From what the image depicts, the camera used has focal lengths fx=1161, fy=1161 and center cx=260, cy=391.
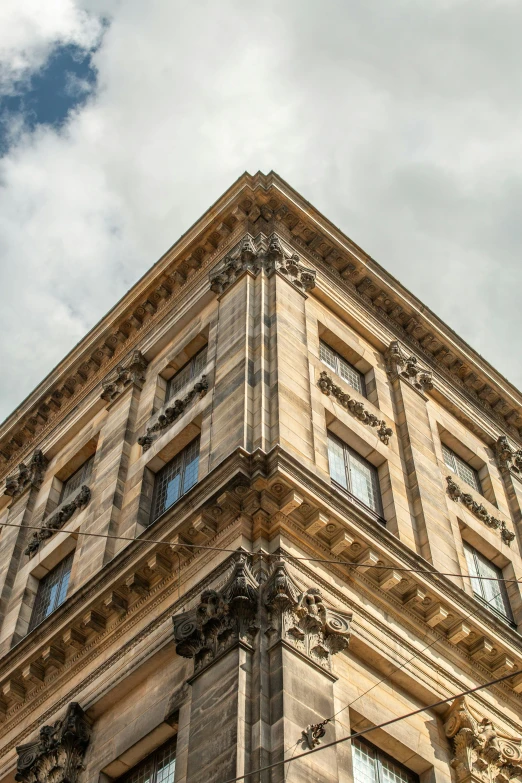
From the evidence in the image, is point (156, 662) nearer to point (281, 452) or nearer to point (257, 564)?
point (257, 564)

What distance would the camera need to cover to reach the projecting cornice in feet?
123

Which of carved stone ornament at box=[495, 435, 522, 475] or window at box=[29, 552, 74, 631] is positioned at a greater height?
carved stone ornament at box=[495, 435, 522, 475]

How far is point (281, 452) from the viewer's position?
80.6ft

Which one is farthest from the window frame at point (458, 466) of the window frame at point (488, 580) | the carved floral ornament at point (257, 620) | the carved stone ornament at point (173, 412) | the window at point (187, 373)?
the carved floral ornament at point (257, 620)

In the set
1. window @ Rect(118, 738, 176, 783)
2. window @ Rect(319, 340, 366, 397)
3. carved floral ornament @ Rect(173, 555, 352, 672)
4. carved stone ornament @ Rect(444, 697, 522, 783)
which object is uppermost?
window @ Rect(319, 340, 366, 397)

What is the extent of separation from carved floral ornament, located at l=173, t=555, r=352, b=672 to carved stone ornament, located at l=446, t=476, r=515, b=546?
11086 millimetres

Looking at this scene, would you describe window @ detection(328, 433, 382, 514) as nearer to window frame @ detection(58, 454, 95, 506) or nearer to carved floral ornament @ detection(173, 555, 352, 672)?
carved floral ornament @ detection(173, 555, 352, 672)

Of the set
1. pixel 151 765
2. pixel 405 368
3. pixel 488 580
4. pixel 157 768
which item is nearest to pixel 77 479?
pixel 405 368

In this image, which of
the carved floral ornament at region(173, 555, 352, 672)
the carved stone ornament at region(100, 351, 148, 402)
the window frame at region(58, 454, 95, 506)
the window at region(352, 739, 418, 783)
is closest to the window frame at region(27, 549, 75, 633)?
the window frame at region(58, 454, 95, 506)

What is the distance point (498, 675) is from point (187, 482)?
8822 millimetres

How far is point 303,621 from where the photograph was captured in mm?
22016

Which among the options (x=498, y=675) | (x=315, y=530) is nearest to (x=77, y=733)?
(x=315, y=530)

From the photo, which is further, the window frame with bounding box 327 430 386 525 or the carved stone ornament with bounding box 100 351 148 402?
the carved stone ornament with bounding box 100 351 148 402

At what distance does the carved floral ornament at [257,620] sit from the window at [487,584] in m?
9.23
